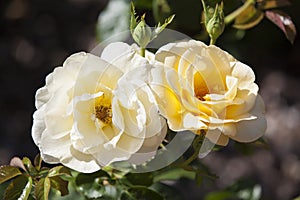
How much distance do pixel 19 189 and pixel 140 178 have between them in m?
0.23

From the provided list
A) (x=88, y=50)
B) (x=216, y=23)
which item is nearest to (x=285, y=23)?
(x=216, y=23)

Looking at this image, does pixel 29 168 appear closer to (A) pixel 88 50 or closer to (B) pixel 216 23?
(B) pixel 216 23

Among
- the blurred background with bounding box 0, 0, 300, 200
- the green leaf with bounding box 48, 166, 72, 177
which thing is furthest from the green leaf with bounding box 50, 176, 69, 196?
the blurred background with bounding box 0, 0, 300, 200

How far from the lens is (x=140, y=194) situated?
116 cm

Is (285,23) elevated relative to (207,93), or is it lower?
lower

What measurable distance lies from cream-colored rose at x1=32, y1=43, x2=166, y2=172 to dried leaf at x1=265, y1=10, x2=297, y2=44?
1.37ft

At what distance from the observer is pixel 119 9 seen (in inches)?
63.2

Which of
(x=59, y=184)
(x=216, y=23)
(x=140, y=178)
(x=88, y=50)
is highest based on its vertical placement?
(x=216, y=23)

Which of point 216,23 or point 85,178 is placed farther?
point 85,178

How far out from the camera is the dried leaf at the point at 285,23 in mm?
1312

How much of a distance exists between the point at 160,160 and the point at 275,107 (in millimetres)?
1525

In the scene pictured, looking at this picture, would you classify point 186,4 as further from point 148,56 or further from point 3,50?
point 3,50

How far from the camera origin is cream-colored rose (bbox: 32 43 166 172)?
959 mm

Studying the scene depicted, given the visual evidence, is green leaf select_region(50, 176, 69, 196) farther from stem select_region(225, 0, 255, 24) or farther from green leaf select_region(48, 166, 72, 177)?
stem select_region(225, 0, 255, 24)
